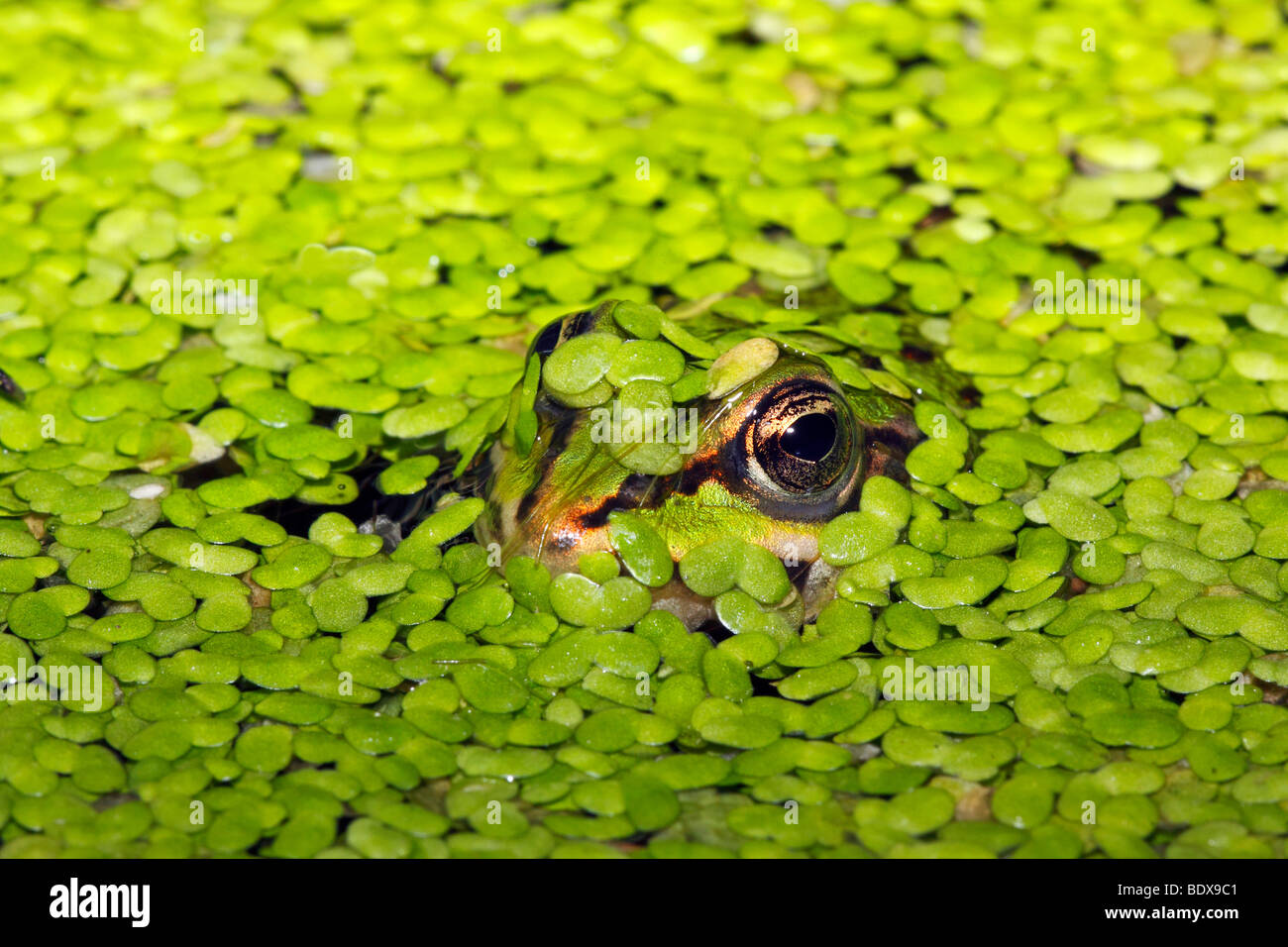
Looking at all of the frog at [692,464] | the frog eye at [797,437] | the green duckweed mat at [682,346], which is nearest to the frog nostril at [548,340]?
the frog at [692,464]

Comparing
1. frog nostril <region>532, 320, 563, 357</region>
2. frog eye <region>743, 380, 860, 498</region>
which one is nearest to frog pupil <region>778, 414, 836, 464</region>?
frog eye <region>743, 380, 860, 498</region>

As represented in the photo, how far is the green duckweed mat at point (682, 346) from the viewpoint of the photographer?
2834mm

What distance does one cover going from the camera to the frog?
3.15m

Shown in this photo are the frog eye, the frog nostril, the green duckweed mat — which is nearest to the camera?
the green duckweed mat

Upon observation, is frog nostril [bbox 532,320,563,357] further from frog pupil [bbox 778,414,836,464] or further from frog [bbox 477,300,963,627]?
frog pupil [bbox 778,414,836,464]

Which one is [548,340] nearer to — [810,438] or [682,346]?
[682,346]

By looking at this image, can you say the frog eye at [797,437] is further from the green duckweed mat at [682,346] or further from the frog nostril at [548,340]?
the frog nostril at [548,340]

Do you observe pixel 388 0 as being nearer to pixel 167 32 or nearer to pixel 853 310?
pixel 167 32

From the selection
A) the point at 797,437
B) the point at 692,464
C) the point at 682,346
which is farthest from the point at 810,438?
the point at 682,346

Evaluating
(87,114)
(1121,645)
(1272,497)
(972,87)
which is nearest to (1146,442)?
(1272,497)

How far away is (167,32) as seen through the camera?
17.7 ft

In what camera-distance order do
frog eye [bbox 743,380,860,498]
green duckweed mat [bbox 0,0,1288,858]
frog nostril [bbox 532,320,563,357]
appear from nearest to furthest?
green duckweed mat [bbox 0,0,1288,858] < frog eye [bbox 743,380,860,498] < frog nostril [bbox 532,320,563,357]

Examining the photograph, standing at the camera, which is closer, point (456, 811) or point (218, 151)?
point (456, 811)

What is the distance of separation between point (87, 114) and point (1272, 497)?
4355 mm
